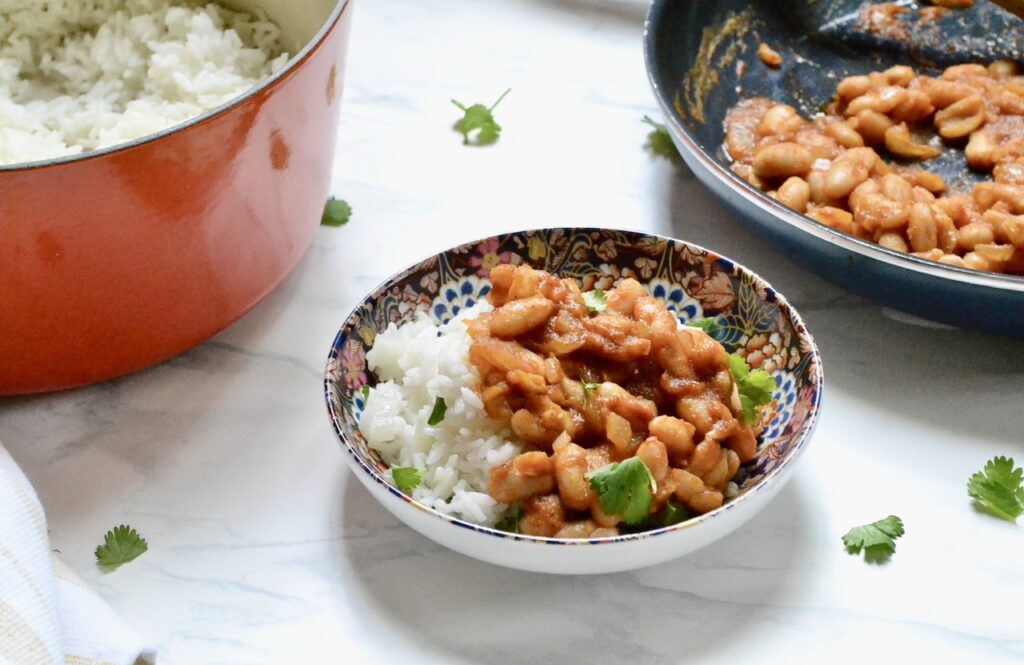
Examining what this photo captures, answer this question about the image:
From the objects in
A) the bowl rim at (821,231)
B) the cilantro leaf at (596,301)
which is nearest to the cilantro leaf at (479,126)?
the bowl rim at (821,231)

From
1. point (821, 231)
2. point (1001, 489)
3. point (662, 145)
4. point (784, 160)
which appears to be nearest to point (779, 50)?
point (662, 145)

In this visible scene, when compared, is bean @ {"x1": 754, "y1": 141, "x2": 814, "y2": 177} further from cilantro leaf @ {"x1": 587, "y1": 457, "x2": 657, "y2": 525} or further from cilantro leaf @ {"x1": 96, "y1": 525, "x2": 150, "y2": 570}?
cilantro leaf @ {"x1": 96, "y1": 525, "x2": 150, "y2": 570}

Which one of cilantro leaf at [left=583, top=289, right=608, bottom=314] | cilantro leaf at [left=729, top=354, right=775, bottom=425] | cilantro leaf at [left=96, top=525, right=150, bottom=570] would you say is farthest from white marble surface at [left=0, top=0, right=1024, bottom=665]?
cilantro leaf at [left=583, top=289, right=608, bottom=314]

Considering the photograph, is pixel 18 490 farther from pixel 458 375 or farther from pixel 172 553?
pixel 458 375

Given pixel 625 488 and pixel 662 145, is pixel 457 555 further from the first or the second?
pixel 662 145

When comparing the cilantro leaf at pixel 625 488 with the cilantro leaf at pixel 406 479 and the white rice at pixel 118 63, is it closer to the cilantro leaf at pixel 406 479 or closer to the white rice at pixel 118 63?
the cilantro leaf at pixel 406 479

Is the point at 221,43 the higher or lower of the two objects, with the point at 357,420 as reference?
higher

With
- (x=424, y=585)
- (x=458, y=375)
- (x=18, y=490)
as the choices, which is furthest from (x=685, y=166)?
(x=18, y=490)
